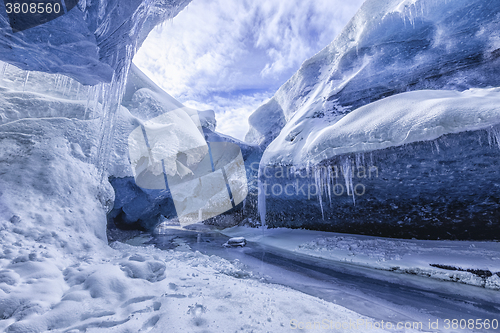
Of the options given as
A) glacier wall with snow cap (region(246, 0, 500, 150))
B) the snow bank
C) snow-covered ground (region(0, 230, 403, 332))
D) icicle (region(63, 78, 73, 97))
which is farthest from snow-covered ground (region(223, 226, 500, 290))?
icicle (region(63, 78, 73, 97))

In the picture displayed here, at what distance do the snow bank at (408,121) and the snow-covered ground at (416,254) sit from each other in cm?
318

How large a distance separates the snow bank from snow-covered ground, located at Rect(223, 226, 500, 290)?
3182 mm

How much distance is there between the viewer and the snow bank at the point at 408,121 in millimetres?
4574

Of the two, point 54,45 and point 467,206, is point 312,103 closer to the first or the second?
point 467,206

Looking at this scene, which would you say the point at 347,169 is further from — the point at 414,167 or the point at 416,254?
the point at 416,254

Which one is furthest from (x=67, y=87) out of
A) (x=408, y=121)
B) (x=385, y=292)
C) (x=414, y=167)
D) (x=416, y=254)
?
(x=416, y=254)

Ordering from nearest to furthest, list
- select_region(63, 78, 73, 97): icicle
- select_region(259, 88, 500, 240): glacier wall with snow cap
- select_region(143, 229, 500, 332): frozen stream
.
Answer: select_region(143, 229, 500, 332): frozen stream < select_region(259, 88, 500, 240): glacier wall with snow cap < select_region(63, 78, 73, 97): icicle

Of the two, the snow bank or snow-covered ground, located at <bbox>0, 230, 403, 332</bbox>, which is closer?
snow-covered ground, located at <bbox>0, 230, 403, 332</bbox>

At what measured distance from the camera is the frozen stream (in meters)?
3.29

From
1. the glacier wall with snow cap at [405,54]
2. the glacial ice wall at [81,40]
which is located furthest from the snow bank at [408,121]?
the glacial ice wall at [81,40]

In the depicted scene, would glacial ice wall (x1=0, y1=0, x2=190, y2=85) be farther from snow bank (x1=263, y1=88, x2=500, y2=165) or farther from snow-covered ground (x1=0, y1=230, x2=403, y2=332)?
snow bank (x1=263, y1=88, x2=500, y2=165)

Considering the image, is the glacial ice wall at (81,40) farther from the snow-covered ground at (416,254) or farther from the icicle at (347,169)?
the snow-covered ground at (416,254)

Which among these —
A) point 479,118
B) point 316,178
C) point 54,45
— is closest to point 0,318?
point 54,45

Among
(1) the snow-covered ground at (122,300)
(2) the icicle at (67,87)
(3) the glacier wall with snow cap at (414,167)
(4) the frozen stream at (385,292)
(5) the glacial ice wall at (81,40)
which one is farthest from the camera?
(2) the icicle at (67,87)
